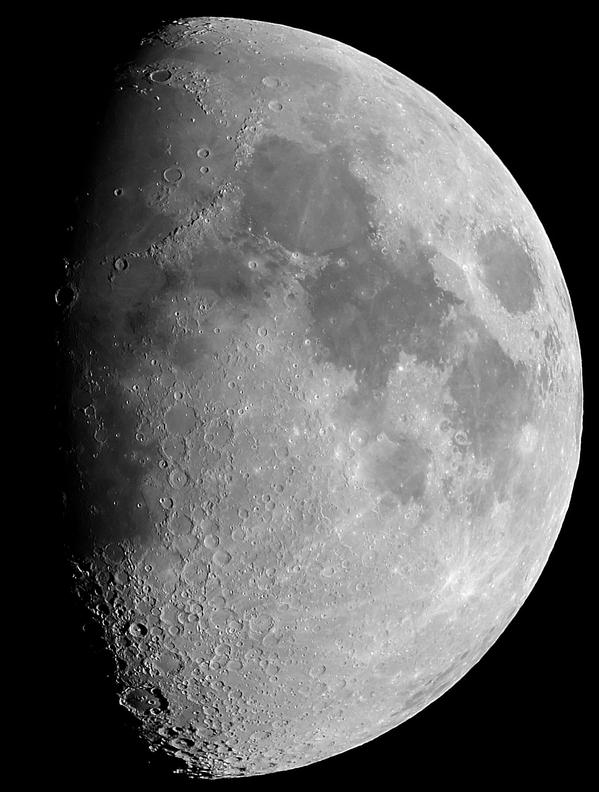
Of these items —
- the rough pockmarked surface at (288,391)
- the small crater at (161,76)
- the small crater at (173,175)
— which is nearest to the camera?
the rough pockmarked surface at (288,391)

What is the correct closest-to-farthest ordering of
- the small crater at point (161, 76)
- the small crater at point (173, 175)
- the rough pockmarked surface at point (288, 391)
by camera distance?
1. the rough pockmarked surface at point (288, 391)
2. the small crater at point (173, 175)
3. the small crater at point (161, 76)

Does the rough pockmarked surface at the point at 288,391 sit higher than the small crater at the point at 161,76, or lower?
lower

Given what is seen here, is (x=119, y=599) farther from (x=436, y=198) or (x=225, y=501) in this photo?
(x=436, y=198)

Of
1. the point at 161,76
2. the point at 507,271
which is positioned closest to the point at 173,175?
the point at 161,76

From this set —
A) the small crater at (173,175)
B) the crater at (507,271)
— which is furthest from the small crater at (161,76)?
the crater at (507,271)

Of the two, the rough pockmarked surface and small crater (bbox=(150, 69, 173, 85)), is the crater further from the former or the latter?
small crater (bbox=(150, 69, 173, 85))

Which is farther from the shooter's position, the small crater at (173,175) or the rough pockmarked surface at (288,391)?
the small crater at (173,175)

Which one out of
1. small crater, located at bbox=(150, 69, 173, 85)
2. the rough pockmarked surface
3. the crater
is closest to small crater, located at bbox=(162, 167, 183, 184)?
the rough pockmarked surface

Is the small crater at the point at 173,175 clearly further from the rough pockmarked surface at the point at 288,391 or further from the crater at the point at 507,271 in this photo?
the crater at the point at 507,271

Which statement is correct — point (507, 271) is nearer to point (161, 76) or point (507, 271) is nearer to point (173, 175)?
point (173, 175)
